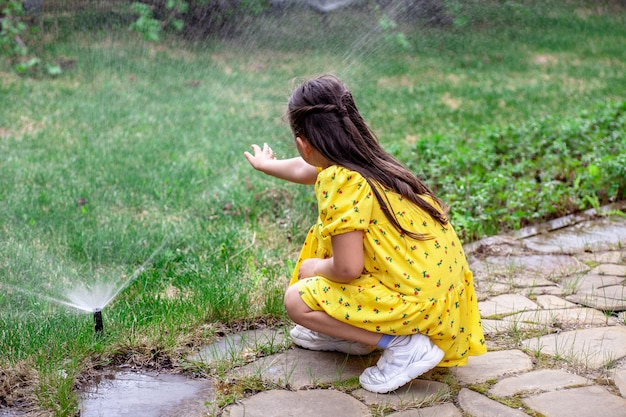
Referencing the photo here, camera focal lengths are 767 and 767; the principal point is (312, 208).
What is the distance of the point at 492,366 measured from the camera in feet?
8.73

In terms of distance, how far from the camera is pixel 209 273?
334cm

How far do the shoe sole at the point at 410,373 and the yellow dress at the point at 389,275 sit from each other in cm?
5

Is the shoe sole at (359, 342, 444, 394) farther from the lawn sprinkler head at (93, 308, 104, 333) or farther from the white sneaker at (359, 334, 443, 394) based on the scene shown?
the lawn sprinkler head at (93, 308, 104, 333)

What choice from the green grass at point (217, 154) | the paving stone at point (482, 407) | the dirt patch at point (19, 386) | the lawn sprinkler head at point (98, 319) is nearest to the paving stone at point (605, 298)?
the green grass at point (217, 154)

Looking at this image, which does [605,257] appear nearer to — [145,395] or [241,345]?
[241,345]

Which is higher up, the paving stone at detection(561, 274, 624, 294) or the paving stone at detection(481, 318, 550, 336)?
the paving stone at detection(481, 318, 550, 336)

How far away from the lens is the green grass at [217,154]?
2.98 m

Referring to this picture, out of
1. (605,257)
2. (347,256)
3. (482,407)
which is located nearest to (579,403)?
(482,407)

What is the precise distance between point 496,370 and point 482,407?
0.92 ft

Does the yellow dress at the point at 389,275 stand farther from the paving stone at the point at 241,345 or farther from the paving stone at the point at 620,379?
the paving stone at the point at 620,379

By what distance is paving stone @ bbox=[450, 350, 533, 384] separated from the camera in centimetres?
259

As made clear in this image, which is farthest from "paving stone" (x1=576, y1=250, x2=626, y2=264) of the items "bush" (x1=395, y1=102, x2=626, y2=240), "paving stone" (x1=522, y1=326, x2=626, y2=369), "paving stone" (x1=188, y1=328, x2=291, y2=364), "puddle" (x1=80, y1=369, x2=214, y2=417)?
"puddle" (x1=80, y1=369, x2=214, y2=417)

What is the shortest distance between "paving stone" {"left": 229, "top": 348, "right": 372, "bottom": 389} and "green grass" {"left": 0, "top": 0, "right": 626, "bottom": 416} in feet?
0.94

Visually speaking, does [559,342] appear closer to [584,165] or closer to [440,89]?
[584,165]
